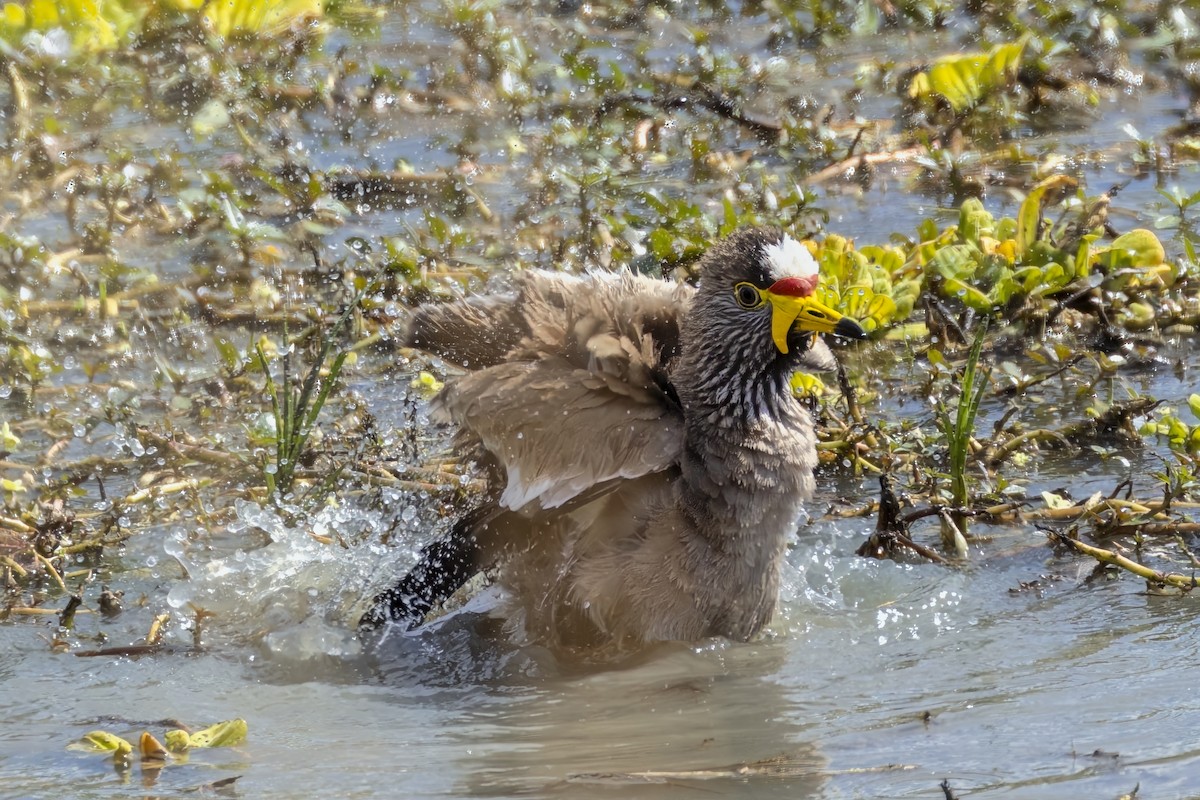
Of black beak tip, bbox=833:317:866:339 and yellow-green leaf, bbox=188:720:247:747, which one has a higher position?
black beak tip, bbox=833:317:866:339

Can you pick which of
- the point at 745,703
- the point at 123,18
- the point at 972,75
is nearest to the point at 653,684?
the point at 745,703

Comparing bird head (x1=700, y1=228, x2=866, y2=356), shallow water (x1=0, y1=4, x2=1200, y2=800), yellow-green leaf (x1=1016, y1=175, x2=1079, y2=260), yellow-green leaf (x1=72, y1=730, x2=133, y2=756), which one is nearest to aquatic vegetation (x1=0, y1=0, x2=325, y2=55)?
shallow water (x1=0, y1=4, x2=1200, y2=800)

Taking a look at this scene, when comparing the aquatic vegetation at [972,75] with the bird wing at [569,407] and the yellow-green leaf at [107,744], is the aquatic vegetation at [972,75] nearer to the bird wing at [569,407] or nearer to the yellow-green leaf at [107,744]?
the bird wing at [569,407]

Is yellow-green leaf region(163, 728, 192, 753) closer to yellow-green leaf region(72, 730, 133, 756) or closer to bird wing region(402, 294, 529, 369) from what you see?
yellow-green leaf region(72, 730, 133, 756)

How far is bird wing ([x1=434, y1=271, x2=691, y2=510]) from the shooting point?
483 cm

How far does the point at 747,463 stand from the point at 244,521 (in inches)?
77.1

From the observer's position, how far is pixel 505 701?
477 cm

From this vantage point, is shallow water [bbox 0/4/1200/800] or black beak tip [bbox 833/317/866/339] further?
black beak tip [bbox 833/317/866/339]

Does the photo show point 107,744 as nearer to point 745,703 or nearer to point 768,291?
point 745,703

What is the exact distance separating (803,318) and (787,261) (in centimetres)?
20

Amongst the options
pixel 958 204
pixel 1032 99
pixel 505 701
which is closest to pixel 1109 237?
pixel 958 204

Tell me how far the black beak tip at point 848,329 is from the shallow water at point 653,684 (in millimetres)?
869

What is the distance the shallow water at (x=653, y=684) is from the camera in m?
3.87

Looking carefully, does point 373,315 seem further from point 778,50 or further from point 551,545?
point 778,50
